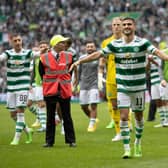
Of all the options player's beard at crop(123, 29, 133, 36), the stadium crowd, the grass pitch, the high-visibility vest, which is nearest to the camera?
the grass pitch

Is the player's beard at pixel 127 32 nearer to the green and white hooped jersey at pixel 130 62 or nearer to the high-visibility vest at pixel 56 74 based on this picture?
the green and white hooped jersey at pixel 130 62

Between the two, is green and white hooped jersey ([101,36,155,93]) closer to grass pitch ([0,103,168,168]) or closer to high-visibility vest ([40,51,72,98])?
grass pitch ([0,103,168,168])

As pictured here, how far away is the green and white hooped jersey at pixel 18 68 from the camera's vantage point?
16.8 m

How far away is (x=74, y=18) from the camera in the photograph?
51281mm

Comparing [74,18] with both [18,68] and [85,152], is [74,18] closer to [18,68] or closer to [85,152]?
[18,68]

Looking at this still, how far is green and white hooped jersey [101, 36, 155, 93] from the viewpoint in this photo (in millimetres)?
13945

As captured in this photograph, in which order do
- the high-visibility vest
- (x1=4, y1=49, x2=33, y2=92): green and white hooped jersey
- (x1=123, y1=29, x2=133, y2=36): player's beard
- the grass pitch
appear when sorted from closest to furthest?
1. the grass pitch
2. (x1=123, y1=29, x2=133, y2=36): player's beard
3. the high-visibility vest
4. (x1=4, y1=49, x2=33, y2=92): green and white hooped jersey

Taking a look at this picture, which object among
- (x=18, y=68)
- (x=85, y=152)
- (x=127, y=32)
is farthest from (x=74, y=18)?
(x=127, y=32)

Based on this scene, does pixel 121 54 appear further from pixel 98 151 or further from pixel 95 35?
pixel 95 35

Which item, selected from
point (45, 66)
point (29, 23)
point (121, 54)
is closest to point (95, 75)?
point (45, 66)

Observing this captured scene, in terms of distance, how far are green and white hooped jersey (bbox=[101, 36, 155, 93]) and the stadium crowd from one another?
30.9 meters

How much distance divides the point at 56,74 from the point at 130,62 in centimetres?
258

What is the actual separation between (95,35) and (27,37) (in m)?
4.84

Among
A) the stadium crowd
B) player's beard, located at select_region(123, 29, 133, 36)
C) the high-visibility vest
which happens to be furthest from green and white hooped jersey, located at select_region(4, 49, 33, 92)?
the stadium crowd
